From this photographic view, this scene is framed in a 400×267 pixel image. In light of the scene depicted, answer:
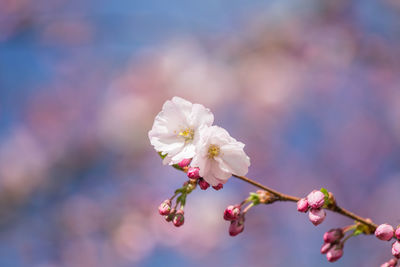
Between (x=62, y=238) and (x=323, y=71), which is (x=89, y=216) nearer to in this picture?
(x=62, y=238)

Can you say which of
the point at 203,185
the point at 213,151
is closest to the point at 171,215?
the point at 203,185

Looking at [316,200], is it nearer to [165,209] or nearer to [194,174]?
[194,174]

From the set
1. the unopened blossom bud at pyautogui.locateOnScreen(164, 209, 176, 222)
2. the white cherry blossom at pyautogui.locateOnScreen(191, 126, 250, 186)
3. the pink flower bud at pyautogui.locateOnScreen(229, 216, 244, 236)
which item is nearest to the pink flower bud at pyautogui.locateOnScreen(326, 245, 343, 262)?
the pink flower bud at pyautogui.locateOnScreen(229, 216, 244, 236)

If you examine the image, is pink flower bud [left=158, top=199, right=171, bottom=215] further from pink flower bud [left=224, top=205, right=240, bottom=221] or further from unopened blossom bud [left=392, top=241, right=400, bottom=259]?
unopened blossom bud [left=392, top=241, right=400, bottom=259]

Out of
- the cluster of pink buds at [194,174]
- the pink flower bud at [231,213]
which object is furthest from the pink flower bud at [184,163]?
the pink flower bud at [231,213]

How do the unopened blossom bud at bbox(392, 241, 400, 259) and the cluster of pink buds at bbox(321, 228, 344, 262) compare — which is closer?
the unopened blossom bud at bbox(392, 241, 400, 259)

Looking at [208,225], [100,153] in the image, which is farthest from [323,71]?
[100,153]
